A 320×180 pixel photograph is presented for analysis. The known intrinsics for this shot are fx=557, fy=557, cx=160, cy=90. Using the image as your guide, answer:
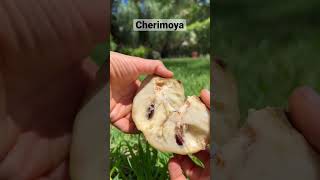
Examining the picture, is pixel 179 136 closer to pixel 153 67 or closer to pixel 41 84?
pixel 153 67

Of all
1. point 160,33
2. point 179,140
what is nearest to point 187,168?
point 179,140

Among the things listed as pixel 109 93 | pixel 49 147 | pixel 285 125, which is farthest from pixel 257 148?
pixel 49 147

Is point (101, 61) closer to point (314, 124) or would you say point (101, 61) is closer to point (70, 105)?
point (70, 105)

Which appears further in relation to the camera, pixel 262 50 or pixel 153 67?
pixel 262 50

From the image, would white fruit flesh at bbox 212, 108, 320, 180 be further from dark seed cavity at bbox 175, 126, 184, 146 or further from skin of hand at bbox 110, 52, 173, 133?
skin of hand at bbox 110, 52, 173, 133

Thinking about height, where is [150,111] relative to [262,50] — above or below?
below

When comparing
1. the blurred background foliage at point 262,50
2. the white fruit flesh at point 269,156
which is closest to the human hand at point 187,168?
the white fruit flesh at point 269,156
